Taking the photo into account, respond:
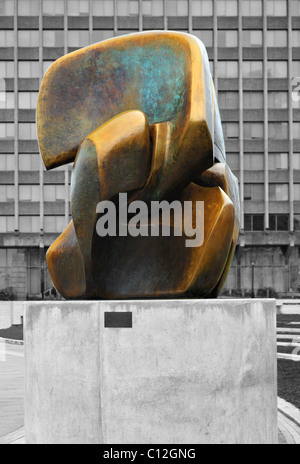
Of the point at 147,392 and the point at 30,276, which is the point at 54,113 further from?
the point at 30,276

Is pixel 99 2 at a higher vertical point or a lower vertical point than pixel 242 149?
higher

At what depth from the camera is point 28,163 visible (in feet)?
154

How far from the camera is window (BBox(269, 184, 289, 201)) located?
153 feet

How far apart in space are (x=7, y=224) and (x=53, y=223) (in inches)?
139

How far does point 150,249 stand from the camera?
22.6ft

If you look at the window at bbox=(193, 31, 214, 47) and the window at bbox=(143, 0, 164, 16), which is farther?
the window at bbox=(193, 31, 214, 47)

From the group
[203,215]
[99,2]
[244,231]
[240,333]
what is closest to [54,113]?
[203,215]

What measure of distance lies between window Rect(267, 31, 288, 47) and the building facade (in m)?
0.08

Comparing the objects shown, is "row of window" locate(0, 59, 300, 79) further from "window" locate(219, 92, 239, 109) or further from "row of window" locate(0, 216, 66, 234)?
"row of window" locate(0, 216, 66, 234)

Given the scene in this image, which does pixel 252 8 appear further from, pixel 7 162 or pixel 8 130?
pixel 7 162

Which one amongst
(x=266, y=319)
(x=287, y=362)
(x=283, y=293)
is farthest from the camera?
(x=283, y=293)

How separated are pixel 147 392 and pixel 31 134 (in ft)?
142

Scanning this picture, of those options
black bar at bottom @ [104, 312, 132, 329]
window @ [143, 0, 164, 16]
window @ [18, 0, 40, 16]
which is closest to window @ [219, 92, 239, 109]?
window @ [143, 0, 164, 16]

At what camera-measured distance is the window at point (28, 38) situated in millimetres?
47500
